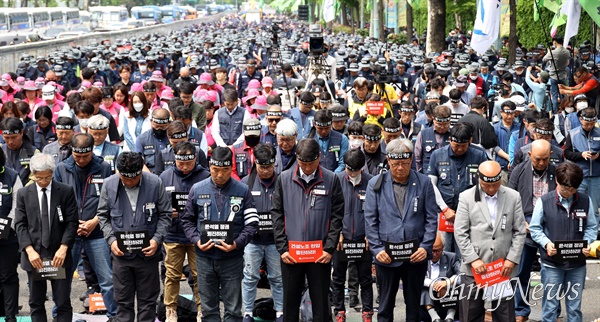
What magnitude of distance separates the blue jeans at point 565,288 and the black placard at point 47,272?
14.3 ft

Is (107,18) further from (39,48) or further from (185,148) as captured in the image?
(185,148)

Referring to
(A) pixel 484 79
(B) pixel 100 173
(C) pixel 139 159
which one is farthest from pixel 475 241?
(A) pixel 484 79

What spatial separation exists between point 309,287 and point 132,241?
159 centimetres

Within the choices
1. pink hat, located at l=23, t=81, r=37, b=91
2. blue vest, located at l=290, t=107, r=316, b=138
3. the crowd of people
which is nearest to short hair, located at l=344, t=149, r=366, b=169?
the crowd of people

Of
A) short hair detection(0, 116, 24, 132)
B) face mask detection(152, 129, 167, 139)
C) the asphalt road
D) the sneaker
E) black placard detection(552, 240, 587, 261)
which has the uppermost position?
short hair detection(0, 116, 24, 132)

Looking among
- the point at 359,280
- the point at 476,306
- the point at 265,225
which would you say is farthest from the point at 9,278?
the point at 476,306

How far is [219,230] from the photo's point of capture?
849 cm

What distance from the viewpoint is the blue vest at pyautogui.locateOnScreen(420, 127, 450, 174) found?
1112cm

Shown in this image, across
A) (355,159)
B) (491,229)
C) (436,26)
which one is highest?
(436,26)

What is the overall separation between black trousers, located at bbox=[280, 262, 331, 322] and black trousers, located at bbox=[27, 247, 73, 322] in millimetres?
2025

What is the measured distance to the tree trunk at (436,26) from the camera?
1193 inches

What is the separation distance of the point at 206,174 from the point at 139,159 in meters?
1.07

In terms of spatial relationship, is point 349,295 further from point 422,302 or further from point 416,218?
point 416,218

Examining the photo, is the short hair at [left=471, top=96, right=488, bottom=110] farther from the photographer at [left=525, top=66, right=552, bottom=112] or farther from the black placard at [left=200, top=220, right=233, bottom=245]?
the photographer at [left=525, top=66, right=552, bottom=112]
